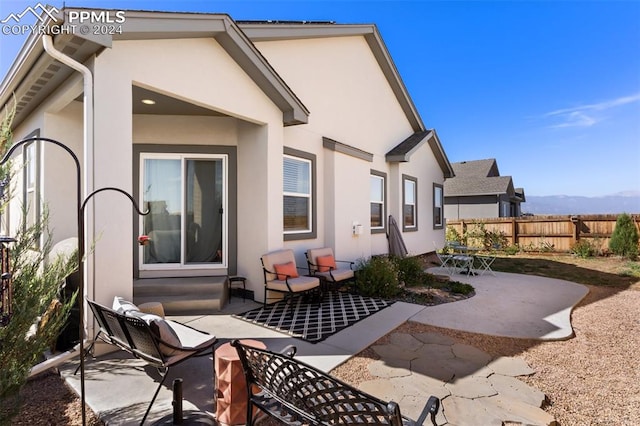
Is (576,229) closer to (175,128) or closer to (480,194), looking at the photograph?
(480,194)

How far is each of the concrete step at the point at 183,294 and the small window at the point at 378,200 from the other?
5779 millimetres

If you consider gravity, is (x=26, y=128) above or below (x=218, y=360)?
above

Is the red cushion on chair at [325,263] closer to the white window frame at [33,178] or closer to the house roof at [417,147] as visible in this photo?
the house roof at [417,147]

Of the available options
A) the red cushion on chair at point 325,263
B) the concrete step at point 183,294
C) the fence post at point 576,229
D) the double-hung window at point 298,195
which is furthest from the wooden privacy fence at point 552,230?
the concrete step at point 183,294

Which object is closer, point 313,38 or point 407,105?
point 313,38

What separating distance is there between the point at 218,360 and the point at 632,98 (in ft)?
71.4

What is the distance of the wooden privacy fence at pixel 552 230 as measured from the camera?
1427cm

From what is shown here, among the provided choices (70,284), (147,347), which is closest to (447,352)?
(147,347)

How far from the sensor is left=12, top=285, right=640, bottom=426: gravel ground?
2.82m

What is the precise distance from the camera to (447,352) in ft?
13.6

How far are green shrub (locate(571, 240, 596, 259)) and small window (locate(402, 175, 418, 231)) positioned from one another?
8.38 meters

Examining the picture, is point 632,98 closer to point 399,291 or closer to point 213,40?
point 399,291

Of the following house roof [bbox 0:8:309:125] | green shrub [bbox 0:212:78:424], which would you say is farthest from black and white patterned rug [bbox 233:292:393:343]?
house roof [bbox 0:8:309:125]

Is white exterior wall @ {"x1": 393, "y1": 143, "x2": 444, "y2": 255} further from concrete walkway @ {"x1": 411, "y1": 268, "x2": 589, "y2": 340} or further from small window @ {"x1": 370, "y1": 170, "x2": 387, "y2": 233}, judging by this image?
concrete walkway @ {"x1": 411, "y1": 268, "x2": 589, "y2": 340}
